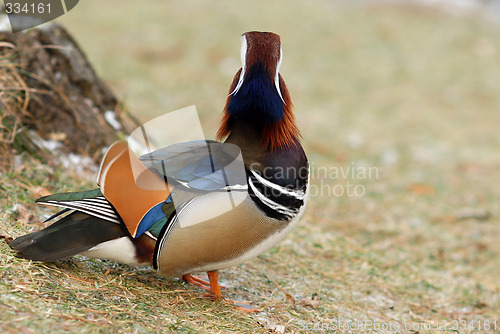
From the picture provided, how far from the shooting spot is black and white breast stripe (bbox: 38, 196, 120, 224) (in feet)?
7.98

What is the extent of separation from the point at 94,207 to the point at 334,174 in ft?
13.4

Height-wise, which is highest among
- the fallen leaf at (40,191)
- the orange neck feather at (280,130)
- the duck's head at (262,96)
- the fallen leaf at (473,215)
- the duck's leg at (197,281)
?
the duck's head at (262,96)

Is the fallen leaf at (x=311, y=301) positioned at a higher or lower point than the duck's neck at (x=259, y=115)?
lower

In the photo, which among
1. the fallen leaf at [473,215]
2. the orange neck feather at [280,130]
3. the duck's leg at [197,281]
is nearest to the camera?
the orange neck feather at [280,130]

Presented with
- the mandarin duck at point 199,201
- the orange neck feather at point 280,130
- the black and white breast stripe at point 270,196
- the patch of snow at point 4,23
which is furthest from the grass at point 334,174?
the patch of snow at point 4,23

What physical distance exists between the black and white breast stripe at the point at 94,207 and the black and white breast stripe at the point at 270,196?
640 mm

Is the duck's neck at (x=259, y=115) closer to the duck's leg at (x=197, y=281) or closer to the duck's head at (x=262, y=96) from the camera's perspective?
the duck's head at (x=262, y=96)

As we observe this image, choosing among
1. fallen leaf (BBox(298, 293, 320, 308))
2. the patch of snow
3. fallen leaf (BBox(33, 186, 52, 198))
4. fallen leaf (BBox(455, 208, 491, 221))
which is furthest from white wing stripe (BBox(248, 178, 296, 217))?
fallen leaf (BBox(455, 208, 491, 221))

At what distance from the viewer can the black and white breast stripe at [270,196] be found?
2479mm

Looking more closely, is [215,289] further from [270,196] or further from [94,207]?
[94,207]

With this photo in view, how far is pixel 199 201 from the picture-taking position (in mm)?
2451

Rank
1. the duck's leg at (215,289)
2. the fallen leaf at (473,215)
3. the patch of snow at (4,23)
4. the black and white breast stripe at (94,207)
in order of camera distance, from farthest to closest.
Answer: the fallen leaf at (473,215), the patch of snow at (4,23), the duck's leg at (215,289), the black and white breast stripe at (94,207)

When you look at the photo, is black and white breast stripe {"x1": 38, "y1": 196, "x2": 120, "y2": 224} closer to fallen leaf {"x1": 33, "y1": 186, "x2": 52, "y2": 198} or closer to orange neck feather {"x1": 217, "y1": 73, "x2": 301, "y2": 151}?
Result: orange neck feather {"x1": 217, "y1": 73, "x2": 301, "y2": 151}

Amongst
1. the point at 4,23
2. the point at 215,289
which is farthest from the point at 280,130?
the point at 4,23
